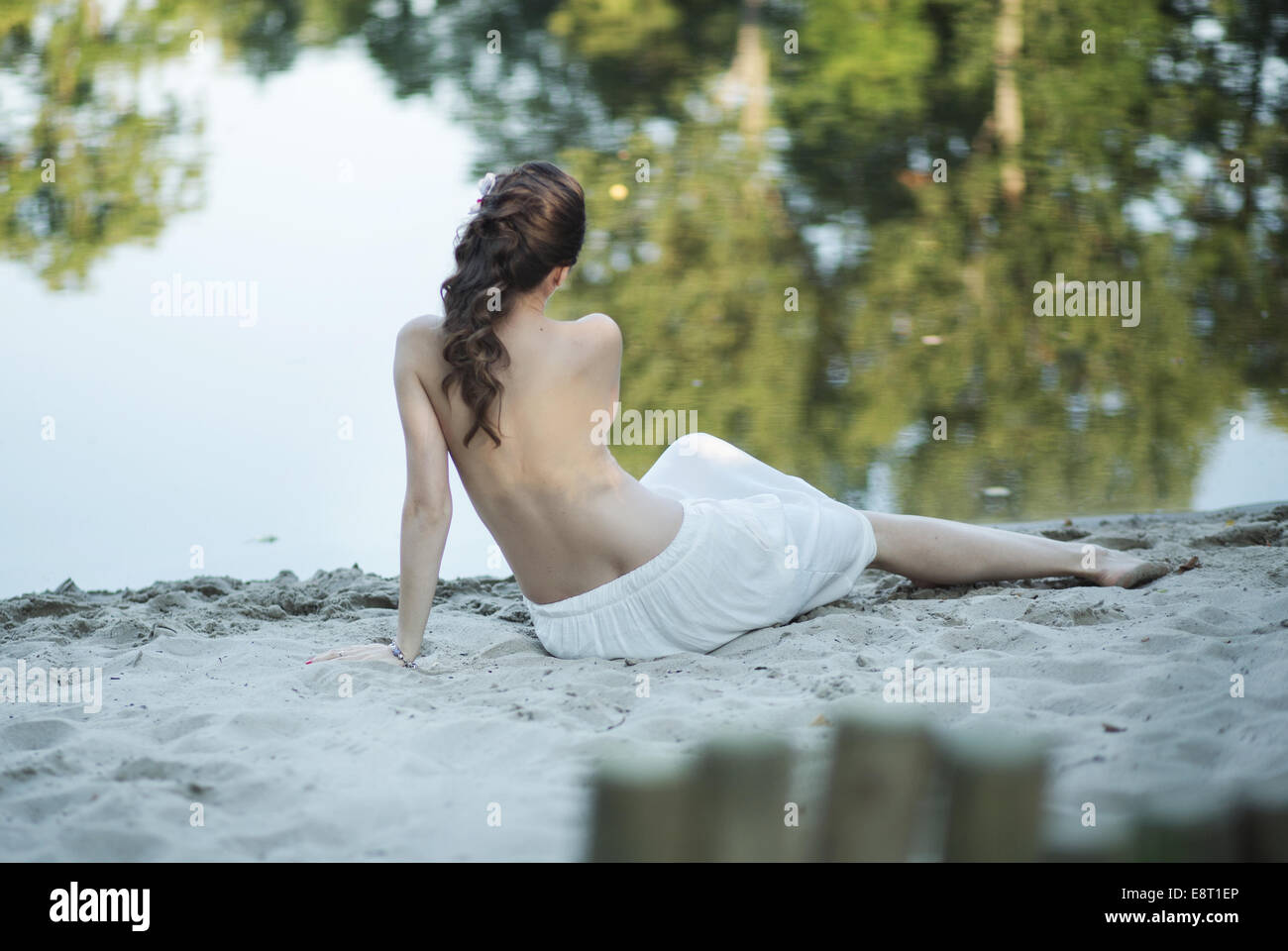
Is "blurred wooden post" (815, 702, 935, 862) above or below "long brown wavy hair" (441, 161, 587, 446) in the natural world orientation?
below

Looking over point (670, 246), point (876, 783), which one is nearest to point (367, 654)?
point (876, 783)

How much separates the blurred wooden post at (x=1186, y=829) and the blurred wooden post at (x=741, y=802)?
0.42m

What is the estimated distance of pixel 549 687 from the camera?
193 cm

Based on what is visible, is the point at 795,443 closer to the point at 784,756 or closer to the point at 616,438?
the point at 616,438

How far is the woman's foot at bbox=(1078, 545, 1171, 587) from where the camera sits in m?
2.46

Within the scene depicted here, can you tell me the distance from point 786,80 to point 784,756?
4816 millimetres

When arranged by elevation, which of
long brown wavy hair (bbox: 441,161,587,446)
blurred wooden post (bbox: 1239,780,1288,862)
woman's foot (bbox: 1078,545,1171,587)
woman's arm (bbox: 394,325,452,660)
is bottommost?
blurred wooden post (bbox: 1239,780,1288,862)

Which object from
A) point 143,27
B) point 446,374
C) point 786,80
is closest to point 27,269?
point 143,27

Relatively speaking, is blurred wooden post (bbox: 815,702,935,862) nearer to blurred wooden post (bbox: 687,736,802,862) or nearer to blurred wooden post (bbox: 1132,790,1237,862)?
blurred wooden post (bbox: 687,736,802,862)

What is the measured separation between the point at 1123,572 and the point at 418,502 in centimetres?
164

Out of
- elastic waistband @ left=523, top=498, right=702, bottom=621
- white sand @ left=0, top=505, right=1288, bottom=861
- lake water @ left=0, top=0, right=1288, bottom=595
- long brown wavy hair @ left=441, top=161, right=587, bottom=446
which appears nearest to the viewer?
white sand @ left=0, top=505, right=1288, bottom=861

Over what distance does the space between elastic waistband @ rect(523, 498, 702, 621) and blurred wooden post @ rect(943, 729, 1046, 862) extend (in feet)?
2.48

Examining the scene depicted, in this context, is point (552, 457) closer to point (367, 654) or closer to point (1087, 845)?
point (367, 654)

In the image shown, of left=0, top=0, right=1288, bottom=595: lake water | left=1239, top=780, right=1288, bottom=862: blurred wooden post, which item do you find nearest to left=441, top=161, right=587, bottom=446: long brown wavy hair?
left=1239, top=780, right=1288, bottom=862: blurred wooden post
